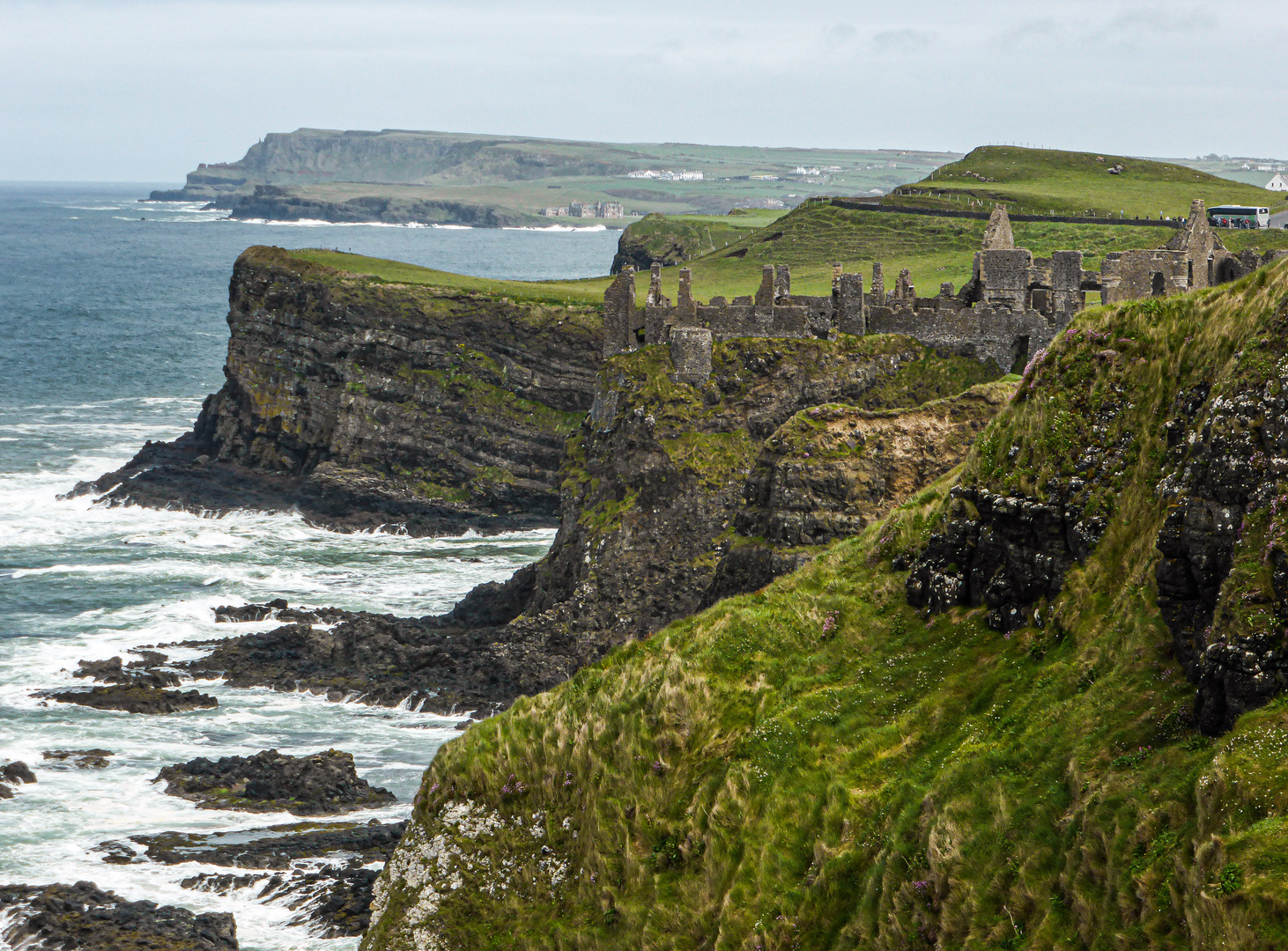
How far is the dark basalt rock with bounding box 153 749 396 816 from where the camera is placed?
46.7 meters

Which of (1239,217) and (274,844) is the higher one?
(1239,217)

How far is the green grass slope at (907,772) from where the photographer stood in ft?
59.1

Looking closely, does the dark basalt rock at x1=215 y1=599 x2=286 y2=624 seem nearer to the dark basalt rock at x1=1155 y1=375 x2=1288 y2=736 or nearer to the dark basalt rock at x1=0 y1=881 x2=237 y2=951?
the dark basalt rock at x1=0 y1=881 x2=237 y2=951

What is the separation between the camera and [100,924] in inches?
1465

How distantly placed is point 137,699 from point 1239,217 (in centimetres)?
6402

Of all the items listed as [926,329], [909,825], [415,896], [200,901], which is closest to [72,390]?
[926,329]

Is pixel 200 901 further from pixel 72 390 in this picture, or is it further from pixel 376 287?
pixel 72 390

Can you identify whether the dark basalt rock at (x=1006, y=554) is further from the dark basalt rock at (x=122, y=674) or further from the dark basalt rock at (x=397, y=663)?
the dark basalt rock at (x=122, y=674)

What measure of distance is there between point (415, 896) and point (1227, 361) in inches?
678

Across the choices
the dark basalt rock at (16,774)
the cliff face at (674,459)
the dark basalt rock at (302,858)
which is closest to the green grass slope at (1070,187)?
the cliff face at (674,459)

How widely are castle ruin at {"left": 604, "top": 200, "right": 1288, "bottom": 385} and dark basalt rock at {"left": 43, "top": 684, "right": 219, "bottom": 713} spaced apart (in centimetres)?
2210

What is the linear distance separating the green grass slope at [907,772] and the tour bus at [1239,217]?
2328 inches

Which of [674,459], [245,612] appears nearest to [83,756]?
[245,612]

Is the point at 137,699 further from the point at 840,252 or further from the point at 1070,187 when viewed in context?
the point at 1070,187
